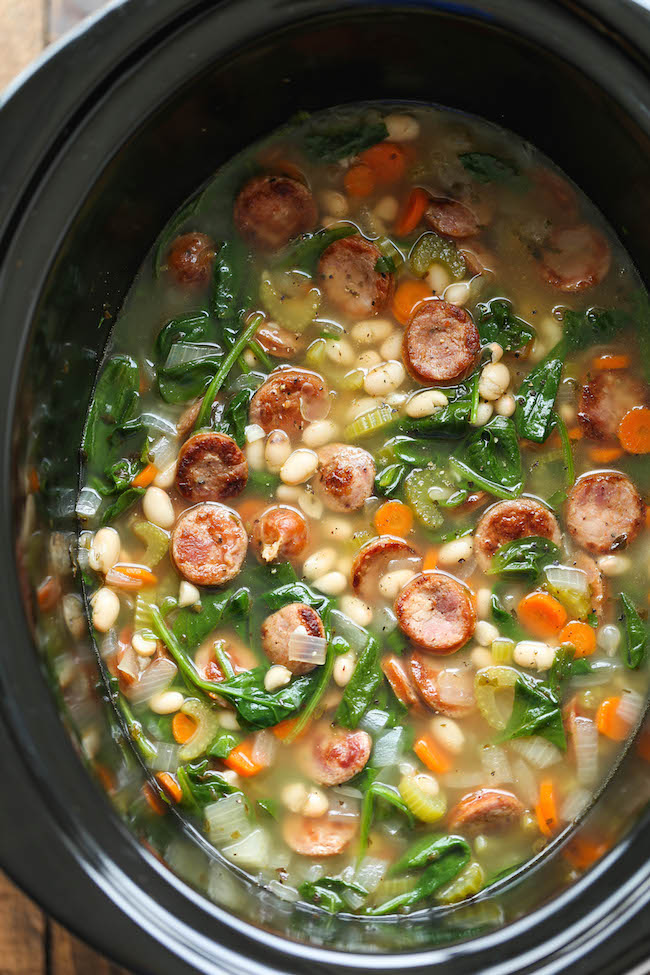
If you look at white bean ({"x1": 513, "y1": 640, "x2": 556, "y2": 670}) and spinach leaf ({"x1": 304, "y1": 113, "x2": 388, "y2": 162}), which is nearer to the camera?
white bean ({"x1": 513, "y1": 640, "x2": 556, "y2": 670})

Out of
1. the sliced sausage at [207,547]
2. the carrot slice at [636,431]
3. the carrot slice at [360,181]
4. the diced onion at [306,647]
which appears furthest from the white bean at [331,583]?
the carrot slice at [360,181]

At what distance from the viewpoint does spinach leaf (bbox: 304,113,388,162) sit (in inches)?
110

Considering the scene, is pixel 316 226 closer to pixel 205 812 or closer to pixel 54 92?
pixel 54 92

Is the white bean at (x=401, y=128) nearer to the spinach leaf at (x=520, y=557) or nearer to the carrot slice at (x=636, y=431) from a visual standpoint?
the carrot slice at (x=636, y=431)

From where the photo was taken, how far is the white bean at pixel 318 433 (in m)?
2.70

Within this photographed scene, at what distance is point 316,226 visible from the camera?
9.11ft

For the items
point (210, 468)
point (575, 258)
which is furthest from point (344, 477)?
point (575, 258)

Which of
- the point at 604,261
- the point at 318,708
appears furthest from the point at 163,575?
the point at 604,261

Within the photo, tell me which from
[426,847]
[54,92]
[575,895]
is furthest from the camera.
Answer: [426,847]

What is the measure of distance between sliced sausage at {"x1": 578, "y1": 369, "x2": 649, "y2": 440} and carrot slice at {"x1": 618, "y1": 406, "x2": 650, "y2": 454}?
0.01m

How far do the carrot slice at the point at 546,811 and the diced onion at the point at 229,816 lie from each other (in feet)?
2.68

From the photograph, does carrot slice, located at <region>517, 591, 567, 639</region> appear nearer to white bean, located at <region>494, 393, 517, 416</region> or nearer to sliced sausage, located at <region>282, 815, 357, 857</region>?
white bean, located at <region>494, 393, 517, 416</region>

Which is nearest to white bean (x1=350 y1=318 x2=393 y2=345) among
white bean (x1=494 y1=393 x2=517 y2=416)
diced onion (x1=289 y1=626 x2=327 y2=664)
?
white bean (x1=494 y1=393 x2=517 y2=416)

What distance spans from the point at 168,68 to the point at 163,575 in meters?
1.33
